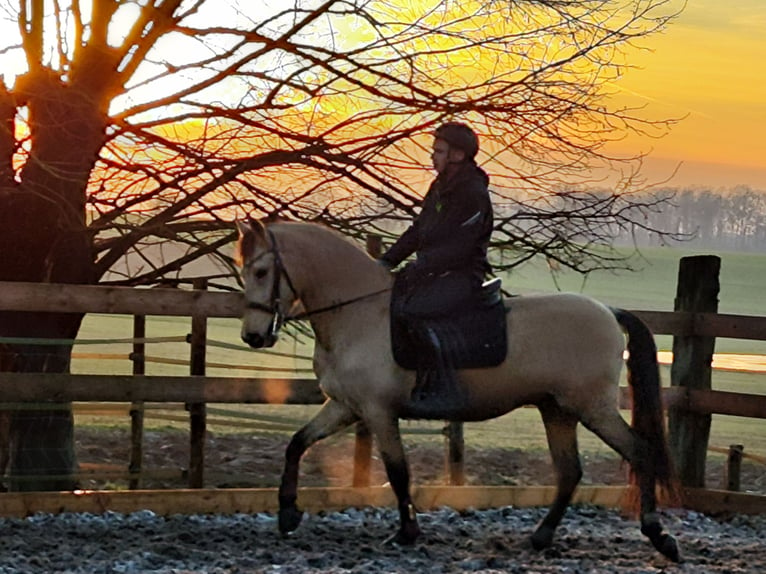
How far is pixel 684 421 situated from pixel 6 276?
554 cm

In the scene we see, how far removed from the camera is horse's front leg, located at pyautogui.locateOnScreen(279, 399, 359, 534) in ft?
20.8

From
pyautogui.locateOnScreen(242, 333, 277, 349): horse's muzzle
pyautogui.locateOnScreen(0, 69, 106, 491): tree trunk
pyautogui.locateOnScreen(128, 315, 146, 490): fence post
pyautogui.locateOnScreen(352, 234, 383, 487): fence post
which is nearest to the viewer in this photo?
pyautogui.locateOnScreen(242, 333, 277, 349): horse's muzzle

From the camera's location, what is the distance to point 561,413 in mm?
6609

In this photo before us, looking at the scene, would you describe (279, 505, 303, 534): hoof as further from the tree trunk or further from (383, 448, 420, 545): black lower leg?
the tree trunk

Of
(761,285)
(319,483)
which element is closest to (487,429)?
(319,483)

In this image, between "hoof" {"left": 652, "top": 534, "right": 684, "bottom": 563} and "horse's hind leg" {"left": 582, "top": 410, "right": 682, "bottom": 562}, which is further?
"horse's hind leg" {"left": 582, "top": 410, "right": 682, "bottom": 562}

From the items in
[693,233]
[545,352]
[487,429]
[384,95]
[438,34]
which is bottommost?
[487,429]

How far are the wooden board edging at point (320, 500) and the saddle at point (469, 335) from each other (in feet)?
4.86

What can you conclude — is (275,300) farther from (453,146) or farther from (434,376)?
(453,146)

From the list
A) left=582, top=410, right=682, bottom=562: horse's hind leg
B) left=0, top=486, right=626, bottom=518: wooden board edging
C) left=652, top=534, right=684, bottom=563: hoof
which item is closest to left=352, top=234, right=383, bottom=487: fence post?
left=0, top=486, right=626, bottom=518: wooden board edging

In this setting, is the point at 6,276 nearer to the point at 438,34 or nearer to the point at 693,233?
the point at 438,34

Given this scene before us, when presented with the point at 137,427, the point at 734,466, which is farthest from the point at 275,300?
the point at 137,427

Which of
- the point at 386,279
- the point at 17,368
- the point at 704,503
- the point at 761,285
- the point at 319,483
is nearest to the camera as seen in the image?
the point at 386,279

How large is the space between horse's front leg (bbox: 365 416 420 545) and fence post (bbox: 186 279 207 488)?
179 cm
